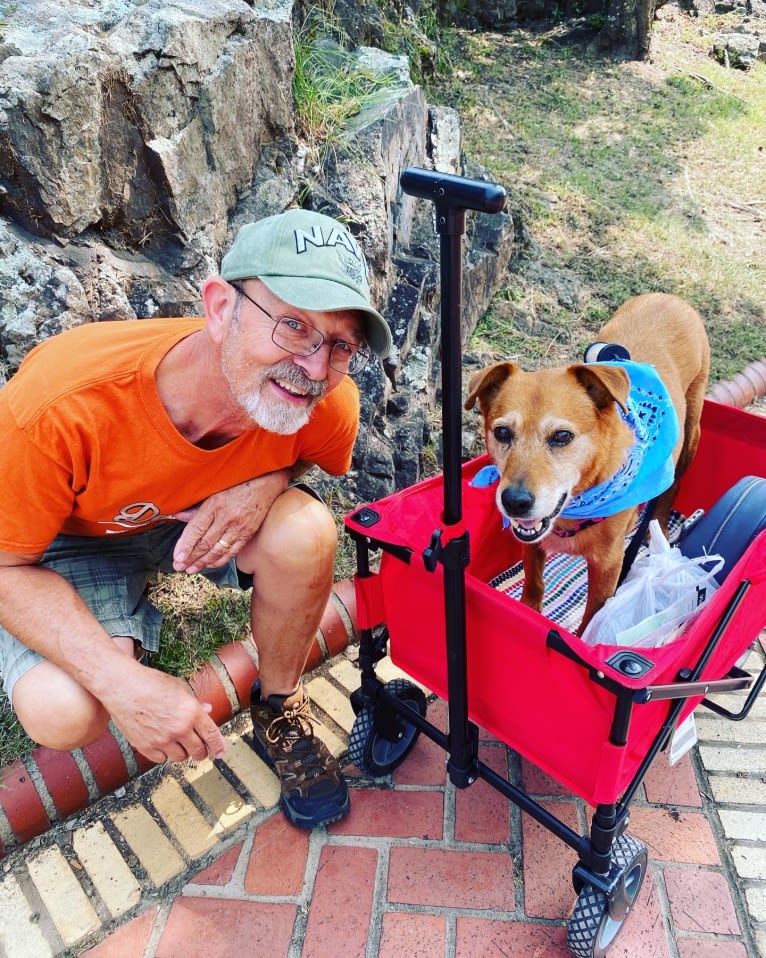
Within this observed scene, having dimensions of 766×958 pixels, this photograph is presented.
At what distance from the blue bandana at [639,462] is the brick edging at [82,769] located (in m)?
1.07

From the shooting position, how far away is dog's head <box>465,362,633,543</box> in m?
2.03

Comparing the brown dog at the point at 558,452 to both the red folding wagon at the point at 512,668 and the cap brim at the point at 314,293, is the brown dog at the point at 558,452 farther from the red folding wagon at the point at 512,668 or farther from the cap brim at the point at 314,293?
the cap brim at the point at 314,293

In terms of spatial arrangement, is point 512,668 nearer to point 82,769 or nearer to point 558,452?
point 558,452

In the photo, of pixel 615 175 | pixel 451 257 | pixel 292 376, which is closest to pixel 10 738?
pixel 292 376

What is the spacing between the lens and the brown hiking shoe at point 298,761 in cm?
215

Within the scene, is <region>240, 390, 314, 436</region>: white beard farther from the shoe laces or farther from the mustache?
the shoe laces

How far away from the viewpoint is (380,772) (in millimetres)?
2285

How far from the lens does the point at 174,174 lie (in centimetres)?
274

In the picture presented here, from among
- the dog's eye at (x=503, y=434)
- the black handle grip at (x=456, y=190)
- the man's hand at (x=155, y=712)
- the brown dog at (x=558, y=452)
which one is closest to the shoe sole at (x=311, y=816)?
the man's hand at (x=155, y=712)

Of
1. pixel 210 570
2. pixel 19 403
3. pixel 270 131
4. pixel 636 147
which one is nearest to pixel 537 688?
pixel 210 570

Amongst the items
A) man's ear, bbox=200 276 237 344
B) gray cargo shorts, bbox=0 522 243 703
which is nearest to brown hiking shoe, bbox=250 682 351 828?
gray cargo shorts, bbox=0 522 243 703

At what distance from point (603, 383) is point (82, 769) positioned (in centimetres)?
193

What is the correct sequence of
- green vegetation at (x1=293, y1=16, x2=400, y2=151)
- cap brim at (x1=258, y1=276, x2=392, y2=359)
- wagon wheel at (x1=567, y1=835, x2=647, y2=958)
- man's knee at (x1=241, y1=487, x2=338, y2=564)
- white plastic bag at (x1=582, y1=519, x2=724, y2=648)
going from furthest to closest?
green vegetation at (x1=293, y1=16, x2=400, y2=151)
man's knee at (x1=241, y1=487, x2=338, y2=564)
white plastic bag at (x1=582, y1=519, x2=724, y2=648)
wagon wheel at (x1=567, y1=835, x2=647, y2=958)
cap brim at (x1=258, y1=276, x2=392, y2=359)

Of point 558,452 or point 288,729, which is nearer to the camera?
point 558,452
